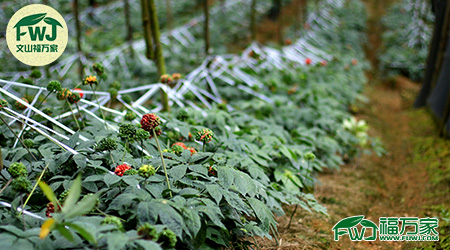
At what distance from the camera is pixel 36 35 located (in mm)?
1930

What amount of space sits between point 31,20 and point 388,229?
2667 mm

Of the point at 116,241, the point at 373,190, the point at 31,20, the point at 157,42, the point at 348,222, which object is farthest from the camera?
the point at 373,190

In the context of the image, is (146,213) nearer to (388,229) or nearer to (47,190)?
(47,190)

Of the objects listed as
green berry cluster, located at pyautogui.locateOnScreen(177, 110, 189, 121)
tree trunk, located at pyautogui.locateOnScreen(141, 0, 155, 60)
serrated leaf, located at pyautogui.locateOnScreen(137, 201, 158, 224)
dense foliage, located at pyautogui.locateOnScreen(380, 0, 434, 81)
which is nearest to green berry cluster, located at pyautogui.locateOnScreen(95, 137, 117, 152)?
serrated leaf, located at pyautogui.locateOnScreen(137, 201, 158, 224)

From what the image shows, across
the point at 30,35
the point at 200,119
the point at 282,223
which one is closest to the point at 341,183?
the point at 282,223

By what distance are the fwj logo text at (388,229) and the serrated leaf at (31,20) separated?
222 centimetres

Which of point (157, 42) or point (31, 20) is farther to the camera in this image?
point (157, 42)

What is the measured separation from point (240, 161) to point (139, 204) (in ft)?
2.58

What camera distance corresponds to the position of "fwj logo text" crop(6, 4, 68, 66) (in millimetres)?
1869

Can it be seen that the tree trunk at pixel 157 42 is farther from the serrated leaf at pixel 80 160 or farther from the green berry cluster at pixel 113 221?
the green berry cluster at pixel 113 221

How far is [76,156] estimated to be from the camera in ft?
5.09

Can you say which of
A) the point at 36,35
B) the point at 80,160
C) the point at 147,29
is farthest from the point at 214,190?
the point at 147,29

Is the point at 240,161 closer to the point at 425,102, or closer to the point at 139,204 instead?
the point at 139,204

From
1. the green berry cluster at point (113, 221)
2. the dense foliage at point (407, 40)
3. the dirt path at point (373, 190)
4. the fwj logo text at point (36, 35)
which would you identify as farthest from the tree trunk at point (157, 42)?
the dense foliage at point (407, 40)
